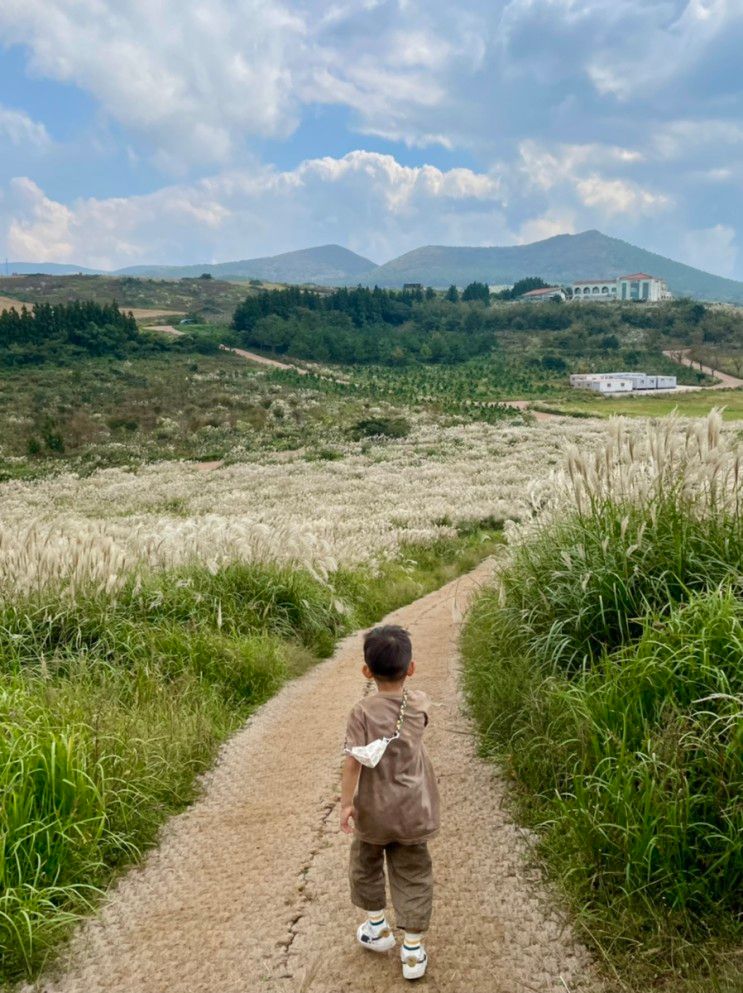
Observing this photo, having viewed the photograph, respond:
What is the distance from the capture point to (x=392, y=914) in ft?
12.3

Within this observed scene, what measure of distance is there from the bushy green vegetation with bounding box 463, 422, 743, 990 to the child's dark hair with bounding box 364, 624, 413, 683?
112 cm

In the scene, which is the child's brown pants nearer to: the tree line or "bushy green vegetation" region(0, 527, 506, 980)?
"bushy green vegetation" region(0, 527, 506, 980)

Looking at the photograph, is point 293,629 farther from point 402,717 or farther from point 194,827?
→ point 402,717

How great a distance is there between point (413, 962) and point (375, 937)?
24cm

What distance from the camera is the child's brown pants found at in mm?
3457

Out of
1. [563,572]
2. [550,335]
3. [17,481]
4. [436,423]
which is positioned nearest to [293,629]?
[563,572]

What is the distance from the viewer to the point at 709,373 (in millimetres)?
98625

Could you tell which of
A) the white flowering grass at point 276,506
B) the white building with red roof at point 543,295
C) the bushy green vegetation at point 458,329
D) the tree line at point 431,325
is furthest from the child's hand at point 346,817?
the white building with red roof at point 543,295

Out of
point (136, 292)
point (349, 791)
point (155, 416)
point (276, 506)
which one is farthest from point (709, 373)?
point (136, 292)

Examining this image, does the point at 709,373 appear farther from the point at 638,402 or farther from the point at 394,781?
the point at 394,781

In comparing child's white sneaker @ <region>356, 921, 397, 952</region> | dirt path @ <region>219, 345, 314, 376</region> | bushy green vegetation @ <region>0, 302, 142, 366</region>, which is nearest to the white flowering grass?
child's white sneaker @ <region>356, 921, 397, 952</region>

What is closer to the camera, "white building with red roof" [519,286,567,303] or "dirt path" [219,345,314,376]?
"dirt path" [219,345,314,376]

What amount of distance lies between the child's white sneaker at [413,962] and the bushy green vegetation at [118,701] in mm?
1658

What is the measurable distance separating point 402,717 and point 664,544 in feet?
9.17
